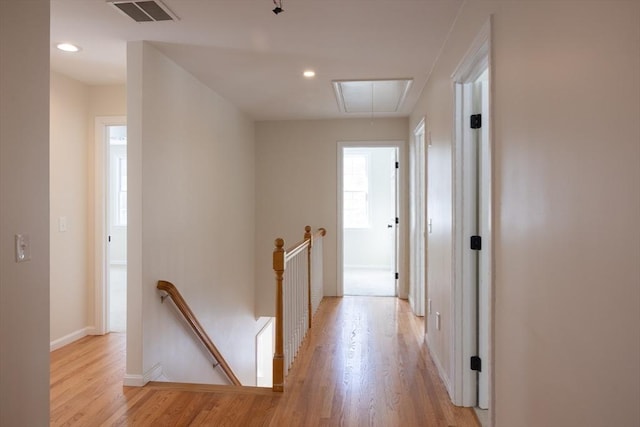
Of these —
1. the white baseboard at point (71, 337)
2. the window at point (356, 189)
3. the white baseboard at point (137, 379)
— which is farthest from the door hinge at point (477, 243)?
the window at point (356, 189)

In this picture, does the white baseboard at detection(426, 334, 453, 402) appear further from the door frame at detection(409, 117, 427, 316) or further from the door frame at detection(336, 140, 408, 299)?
the door frame at detection(336, 140, 408, 299)

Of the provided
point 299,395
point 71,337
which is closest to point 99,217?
point 71,337

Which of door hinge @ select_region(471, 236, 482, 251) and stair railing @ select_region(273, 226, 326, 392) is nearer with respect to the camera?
door hinge @ select_region(471, 236, 482, 251)

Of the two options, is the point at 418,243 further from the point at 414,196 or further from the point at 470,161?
the point at 470,161

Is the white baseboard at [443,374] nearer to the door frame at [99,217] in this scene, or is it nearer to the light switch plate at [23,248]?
the light switch plate at [23,248]

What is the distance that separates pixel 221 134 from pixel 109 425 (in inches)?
121

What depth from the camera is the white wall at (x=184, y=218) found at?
2982 mm

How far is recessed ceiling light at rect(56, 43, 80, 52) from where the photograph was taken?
3107mm

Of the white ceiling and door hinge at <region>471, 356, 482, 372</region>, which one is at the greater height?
the white ceiling

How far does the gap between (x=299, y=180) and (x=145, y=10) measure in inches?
141

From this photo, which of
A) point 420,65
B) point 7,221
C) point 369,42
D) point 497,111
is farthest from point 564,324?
point 420,65

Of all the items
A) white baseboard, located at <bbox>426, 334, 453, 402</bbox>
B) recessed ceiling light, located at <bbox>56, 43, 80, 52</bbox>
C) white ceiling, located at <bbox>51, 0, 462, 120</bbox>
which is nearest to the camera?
white ceiling, located at <bbox>51, 0, 462, 120</bbox>

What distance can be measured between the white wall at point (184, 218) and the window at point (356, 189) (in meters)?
3.35

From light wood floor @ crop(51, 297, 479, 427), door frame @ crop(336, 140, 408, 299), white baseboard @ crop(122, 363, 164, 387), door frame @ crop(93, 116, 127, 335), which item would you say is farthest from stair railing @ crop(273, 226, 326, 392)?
door frame @ crop(93, 116, 127, 335)
